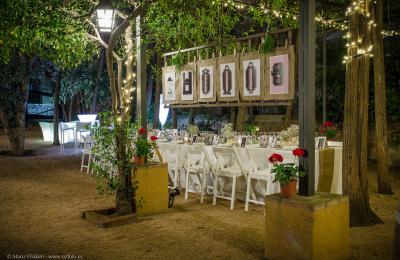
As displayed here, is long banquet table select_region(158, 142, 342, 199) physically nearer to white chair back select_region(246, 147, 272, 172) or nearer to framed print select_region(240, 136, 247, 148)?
white chair back select_region(246, 147, 272, 172)

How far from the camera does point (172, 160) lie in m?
8.22

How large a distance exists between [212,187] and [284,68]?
7.88 ft

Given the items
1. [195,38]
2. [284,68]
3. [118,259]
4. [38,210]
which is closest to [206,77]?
[195,38]

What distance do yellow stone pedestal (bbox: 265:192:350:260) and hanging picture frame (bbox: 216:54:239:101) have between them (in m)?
3.36

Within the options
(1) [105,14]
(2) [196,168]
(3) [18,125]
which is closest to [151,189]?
(2) [196,168]

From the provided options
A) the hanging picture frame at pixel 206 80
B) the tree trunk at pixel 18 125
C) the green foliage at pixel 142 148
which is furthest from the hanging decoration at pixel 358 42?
the tree trunk at pixel 18 125

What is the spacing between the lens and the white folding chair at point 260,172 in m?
6.30

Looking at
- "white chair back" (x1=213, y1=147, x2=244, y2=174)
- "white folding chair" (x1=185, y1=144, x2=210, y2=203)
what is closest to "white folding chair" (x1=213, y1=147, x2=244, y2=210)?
"white chair back" (x1=213, y1=147, x2=244, y2=174)

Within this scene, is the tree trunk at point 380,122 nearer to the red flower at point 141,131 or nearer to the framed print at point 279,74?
the framed print at point 279,74

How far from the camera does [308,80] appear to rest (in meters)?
4.05

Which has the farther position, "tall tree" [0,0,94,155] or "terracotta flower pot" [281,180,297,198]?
"tall tree" [0,0,94,155]

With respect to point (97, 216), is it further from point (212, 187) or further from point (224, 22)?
point (224, 22)

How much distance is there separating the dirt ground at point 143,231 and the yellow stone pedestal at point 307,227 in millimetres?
385

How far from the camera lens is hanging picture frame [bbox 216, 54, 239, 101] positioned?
721 cm
